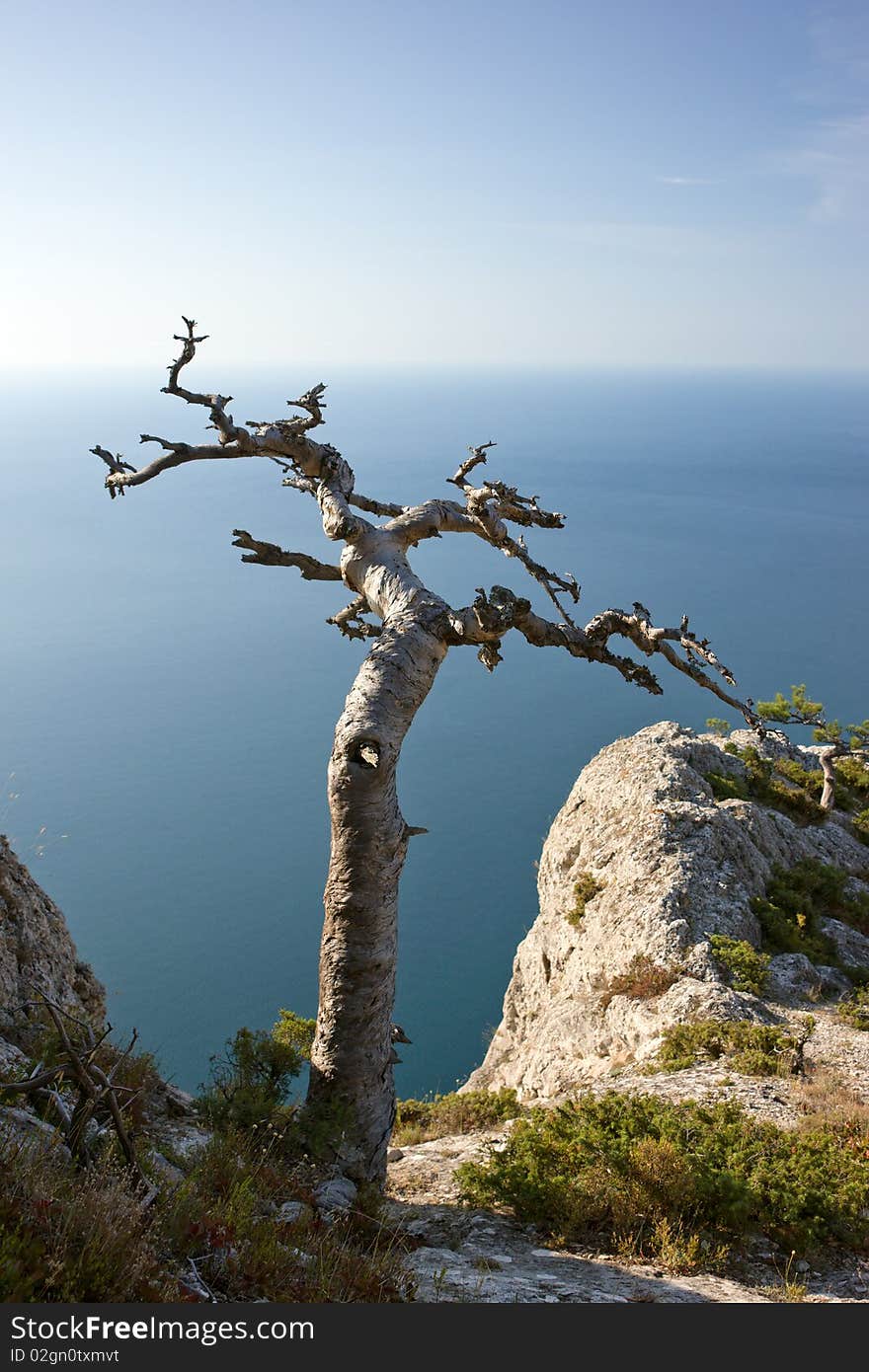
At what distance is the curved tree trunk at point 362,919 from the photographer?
361 inches

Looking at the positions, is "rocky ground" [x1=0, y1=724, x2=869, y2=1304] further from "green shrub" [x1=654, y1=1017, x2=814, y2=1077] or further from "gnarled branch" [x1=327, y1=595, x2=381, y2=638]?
"gnarled branch" [x1=327, y1=595, x2=381, y2=638]

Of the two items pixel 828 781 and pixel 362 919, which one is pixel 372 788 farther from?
pixel 828 781

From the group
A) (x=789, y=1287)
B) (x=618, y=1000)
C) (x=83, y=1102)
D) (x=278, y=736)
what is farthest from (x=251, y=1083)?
(x=278, y=736)

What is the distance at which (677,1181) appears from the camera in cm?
895

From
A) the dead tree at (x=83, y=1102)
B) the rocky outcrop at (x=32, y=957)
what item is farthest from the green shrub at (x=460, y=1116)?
the dead tree at (x=83, y=1102)

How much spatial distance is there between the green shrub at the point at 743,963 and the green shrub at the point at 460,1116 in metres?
4.35

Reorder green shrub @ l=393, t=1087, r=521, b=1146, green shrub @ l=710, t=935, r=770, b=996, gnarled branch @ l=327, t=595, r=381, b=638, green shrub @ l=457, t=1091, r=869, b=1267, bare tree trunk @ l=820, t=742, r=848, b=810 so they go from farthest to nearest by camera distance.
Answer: bare tree trunk @ l=820, t=742, r=848, b=810, green shrub @ l=710, t=935, r=770, b=996, green shrub @ l=393, t=1087, r=521, b=1146, gnarled branch @ l=327, t=595, r=381, b=638, green shrub @ l=457, t=1091, r=869, b=1267

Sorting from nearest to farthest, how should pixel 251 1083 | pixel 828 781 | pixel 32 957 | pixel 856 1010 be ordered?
1. pixel 251 1083
2. pixel 32 957
3. pixel 856 1010
4. pixel 828 781

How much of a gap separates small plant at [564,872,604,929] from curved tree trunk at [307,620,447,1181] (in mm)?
9068

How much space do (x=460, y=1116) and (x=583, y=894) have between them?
5.51 meters

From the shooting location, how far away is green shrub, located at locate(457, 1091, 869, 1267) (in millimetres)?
8680

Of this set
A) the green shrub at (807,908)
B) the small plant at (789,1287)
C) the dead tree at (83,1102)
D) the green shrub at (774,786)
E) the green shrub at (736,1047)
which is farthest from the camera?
the green shrub at (774,786)

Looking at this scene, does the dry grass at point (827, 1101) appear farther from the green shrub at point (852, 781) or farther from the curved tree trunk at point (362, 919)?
the green shrub at point (852, 781)

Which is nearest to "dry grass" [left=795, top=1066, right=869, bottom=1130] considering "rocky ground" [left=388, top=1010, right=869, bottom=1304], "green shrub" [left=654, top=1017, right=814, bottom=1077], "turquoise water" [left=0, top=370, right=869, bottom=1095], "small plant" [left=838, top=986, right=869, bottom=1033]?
"rocky ground" [left=388, top=1010, right=869, bottom=1304]
